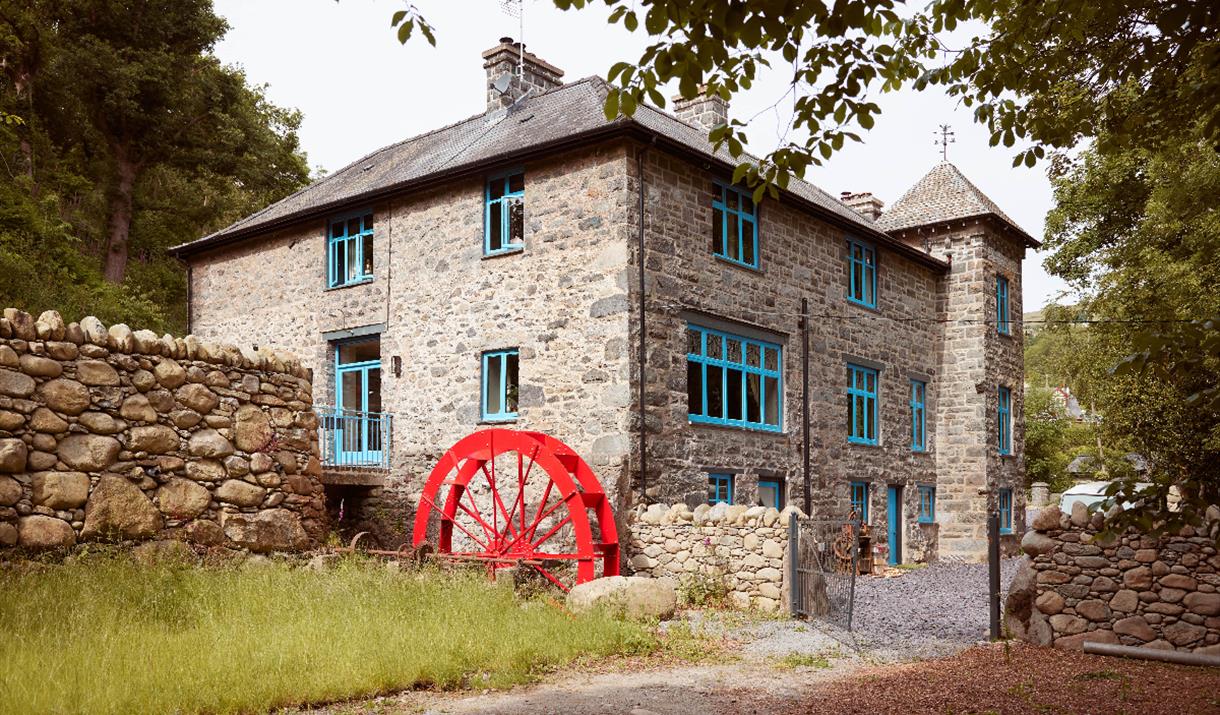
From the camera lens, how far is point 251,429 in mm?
12352

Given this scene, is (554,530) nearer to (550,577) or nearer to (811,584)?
(550,577)

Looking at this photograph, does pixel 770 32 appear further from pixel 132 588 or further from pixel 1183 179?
pixel 1183 179

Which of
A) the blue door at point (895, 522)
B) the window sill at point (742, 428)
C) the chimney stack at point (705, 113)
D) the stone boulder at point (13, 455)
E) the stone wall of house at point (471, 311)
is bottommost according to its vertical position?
the blue door at point (895, 522)

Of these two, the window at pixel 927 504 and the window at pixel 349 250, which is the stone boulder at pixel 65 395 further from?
the window at pixel 927 504

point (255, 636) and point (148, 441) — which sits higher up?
point (148, 441)

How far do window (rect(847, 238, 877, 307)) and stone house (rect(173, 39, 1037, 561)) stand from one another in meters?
0.06

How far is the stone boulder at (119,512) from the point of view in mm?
10672

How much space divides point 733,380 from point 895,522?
6455 mm

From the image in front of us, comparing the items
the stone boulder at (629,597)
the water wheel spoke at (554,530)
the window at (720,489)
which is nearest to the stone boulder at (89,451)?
the stone boulder at (629,597)

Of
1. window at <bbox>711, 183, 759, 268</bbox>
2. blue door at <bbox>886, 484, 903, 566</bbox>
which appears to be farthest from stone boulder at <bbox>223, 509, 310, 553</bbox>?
blue door at <bbox>886, 484, 903, 566</bbox>

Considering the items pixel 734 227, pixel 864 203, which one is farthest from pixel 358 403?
pixel 864 203

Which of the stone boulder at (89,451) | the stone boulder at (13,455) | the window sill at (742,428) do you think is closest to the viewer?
the stone boulder at (13,455)

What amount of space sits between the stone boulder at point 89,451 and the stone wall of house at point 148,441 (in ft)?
0.03

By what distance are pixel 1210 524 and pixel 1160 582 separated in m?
1.02
